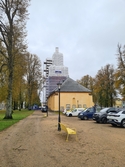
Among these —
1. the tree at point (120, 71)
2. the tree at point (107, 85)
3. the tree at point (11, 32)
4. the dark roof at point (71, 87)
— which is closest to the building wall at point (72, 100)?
the dark roof at point (71, 87)

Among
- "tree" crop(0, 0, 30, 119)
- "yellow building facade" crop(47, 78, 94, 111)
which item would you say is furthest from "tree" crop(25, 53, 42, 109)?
"tree" crop(0, 0, 30, 119)

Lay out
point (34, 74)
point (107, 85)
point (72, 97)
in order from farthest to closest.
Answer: point (72, 97) < point (34, 74) < point (107, 85)

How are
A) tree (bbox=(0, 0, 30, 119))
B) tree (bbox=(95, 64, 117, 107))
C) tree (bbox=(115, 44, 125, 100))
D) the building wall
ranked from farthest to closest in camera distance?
the building wall → tree (bbox=(95, 64, 117, 107)) → tree (bbox=(115, 44, 125, 100)) → tree (bbox=(0, 0, 30, 119))

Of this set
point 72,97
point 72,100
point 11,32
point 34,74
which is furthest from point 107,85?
point 11,32

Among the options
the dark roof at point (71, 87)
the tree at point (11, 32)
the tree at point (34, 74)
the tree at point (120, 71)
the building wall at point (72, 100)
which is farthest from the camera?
the dark roof at point (71, 87)

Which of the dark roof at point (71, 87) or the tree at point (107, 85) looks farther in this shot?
the dark roof at point (71, 87)

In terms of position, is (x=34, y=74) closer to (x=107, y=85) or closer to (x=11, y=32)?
(x=107, y=85)

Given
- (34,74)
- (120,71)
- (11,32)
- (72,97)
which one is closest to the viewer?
(11,32)

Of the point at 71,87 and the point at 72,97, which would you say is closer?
the point at 72,97

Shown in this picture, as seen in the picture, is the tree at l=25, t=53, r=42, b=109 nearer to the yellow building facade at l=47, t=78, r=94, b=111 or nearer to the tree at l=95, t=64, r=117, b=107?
the yellow building facade at l=47, t=78, r=94, b=111

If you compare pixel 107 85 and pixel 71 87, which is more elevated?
pixel 71 87

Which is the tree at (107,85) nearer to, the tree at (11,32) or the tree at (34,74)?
the tree at (34,74)

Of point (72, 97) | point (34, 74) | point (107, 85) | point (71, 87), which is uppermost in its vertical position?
point (34, 74)

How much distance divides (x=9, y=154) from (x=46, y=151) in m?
1.32
